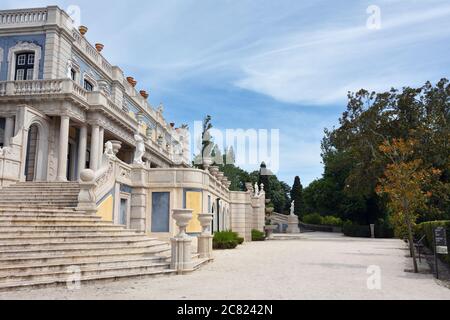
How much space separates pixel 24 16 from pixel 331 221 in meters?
55.0

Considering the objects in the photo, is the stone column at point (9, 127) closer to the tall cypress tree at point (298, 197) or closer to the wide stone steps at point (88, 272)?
the wide stone steps at point (88, 272)

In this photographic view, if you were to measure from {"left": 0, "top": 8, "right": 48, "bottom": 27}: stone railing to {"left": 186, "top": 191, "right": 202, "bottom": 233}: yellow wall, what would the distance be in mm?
12510

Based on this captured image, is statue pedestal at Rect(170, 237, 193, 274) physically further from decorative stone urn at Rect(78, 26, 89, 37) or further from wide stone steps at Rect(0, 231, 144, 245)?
decorative stone urn at Rect(78, 26, 89, 37)

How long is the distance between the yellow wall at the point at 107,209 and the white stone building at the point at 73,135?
0.04 meters

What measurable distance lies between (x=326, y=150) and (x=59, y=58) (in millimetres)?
47098

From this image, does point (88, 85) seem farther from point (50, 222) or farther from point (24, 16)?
point (50, 222)

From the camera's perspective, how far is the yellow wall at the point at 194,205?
770 inches

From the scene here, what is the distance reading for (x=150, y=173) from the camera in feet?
64.2

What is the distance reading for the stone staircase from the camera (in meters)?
9.17

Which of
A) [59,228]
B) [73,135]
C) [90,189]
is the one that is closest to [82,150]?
[73,135]

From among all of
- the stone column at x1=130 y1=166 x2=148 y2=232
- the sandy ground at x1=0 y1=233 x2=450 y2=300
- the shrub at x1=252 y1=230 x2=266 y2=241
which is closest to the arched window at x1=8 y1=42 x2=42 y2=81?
the stone column at x1=130 y1=166 x2=148 y2=232

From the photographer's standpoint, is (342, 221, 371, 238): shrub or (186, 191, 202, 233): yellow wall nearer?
(186, 191, 202, 233): yellow wall

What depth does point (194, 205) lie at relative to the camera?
64.7 feet
